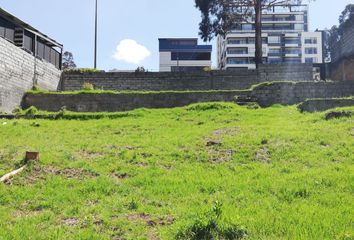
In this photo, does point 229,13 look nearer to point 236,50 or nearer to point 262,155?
point 262,155

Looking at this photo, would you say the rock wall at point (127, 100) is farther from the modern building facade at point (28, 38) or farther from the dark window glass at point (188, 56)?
the dark window glass at point (188, 56)

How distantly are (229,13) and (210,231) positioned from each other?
22830mm

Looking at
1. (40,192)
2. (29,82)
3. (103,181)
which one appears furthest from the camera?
(29,82)

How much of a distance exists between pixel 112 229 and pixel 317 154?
454cm

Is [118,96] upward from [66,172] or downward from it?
upward

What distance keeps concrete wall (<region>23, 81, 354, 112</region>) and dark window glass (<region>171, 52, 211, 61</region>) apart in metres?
43.2

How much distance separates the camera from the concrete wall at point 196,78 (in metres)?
22.2

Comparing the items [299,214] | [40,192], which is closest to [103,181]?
[40,192]

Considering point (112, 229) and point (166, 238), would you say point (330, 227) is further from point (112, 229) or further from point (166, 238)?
point (112, 229)

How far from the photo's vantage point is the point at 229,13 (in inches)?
1012

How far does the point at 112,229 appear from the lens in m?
4.70

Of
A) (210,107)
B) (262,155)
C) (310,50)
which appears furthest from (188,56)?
(262,155)

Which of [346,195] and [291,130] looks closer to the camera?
[346,195]

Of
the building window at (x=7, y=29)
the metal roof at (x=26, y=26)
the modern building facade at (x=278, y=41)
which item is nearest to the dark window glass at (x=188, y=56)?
the modern building facade at (x=278, y=41)
